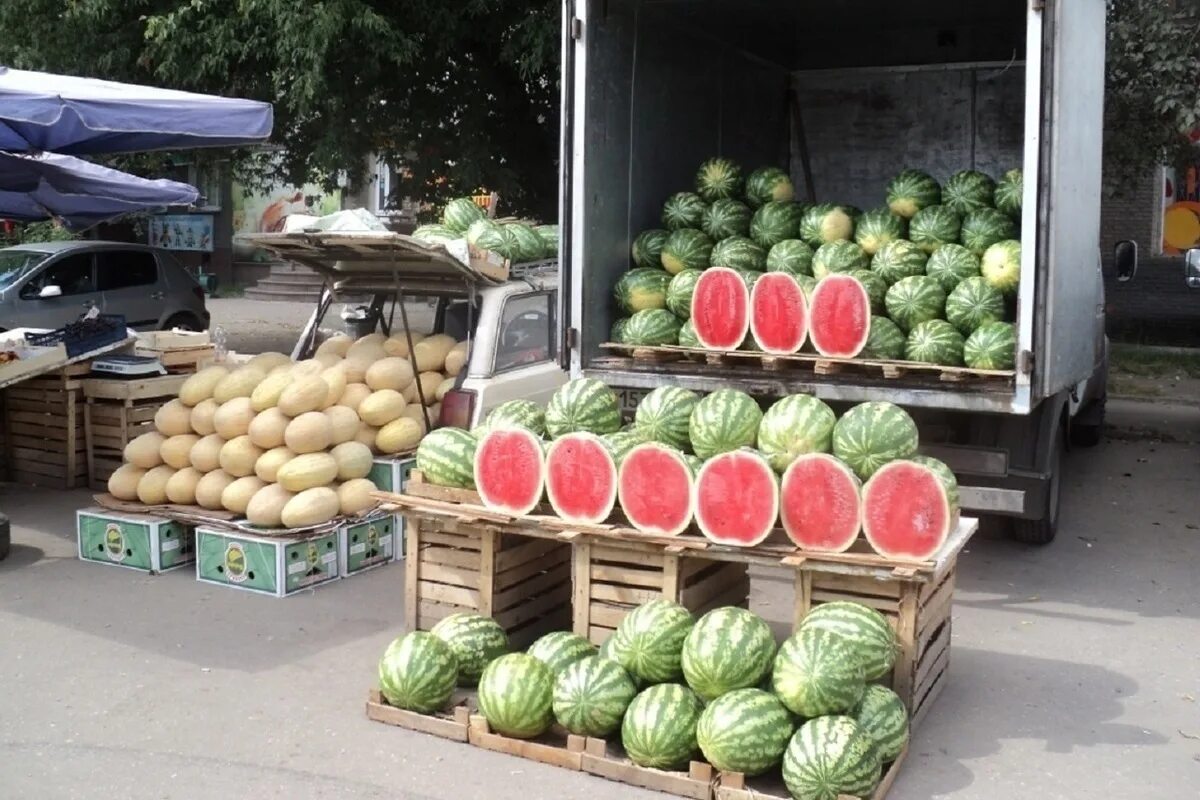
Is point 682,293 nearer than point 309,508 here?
No

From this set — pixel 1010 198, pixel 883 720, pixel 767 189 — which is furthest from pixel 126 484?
pixel 1010 198

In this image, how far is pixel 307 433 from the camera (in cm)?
736

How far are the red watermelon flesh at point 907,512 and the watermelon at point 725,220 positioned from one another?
3587mm

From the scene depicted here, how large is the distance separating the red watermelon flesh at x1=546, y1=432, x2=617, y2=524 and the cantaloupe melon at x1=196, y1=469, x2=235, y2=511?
2.82 meters

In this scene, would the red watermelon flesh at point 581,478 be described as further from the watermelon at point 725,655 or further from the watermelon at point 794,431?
the watermelon at point 725,655

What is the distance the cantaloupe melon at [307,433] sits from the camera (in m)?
7.36

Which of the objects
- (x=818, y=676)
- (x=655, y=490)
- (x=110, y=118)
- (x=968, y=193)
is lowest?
(x=818, y=676)

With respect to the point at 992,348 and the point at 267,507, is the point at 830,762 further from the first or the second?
the point at 267,507

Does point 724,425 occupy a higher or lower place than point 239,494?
higher

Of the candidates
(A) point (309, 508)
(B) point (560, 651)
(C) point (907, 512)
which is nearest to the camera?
(C) point (907, 512)

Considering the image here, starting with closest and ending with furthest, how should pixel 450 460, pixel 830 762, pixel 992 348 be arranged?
pixel 830 762 < pixel 450 460 < pixel 992 348

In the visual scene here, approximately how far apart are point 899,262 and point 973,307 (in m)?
0.67

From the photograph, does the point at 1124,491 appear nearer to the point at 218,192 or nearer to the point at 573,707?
the point at 573,707

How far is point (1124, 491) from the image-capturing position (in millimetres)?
10016
